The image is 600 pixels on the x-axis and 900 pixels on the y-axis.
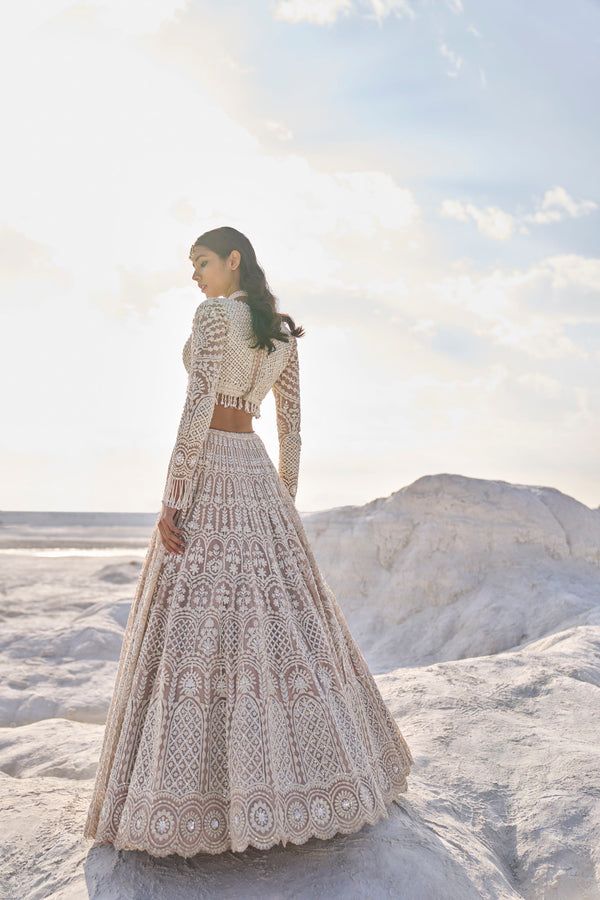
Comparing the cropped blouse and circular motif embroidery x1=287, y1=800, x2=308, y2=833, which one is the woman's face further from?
circular motif embroidery x1=287, y1=800, x2=308, y2=833

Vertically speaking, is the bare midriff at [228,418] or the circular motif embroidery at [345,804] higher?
the bare midriff at [228,418]

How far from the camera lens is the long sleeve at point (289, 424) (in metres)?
3.43

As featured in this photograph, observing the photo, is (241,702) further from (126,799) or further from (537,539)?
(537,539)

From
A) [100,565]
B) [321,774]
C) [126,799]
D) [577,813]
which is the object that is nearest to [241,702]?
[321,774]

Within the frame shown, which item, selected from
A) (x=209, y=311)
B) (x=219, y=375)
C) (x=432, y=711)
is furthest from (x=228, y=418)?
(x=432, y=711)

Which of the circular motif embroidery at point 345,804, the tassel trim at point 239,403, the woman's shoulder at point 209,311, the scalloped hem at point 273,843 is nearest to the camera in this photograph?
the scalloped hem at point 273,843

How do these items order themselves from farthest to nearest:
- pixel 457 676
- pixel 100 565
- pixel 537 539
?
pixel 100 565
pixel 537 539
pixel 457 676

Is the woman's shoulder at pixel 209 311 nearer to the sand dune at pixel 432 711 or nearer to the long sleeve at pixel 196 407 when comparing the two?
the long sleeve at pixel 196 407

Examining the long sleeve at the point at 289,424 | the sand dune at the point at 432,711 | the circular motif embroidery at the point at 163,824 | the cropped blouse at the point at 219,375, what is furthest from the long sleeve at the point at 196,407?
the sand dune at the point at 432,711

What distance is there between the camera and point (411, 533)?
8.49 metres

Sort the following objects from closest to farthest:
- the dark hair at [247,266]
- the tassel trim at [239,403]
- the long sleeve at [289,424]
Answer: the tassel trim at [239,403]
the dark hair at [247,266]
the long sleeve at [289,424]

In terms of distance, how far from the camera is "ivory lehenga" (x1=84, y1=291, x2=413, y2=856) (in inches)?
98.5

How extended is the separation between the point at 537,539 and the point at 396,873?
19.2 ft

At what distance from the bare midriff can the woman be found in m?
0.01
